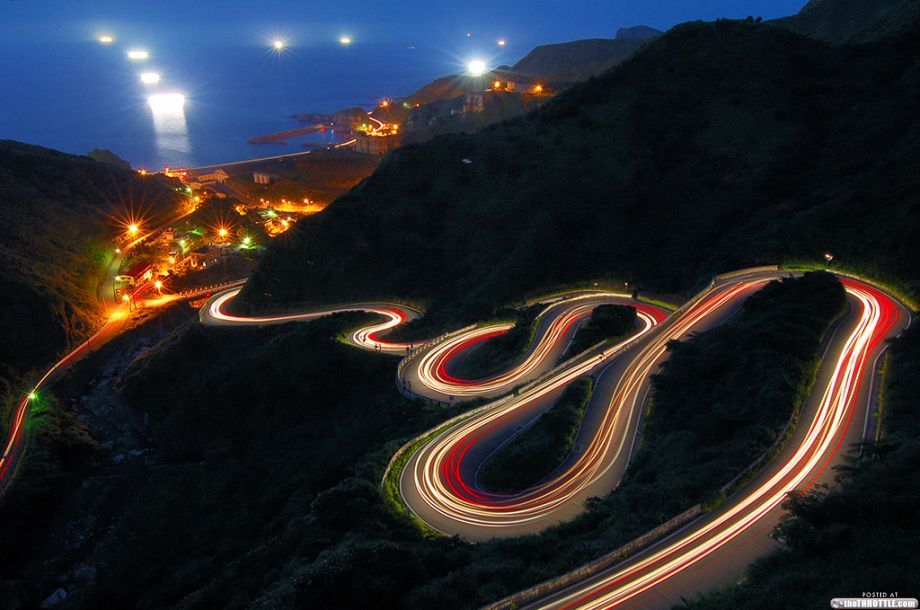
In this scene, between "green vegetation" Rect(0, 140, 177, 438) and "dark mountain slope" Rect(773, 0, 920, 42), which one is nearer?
"green vegetation" Rect(0, 140, 177, 438)

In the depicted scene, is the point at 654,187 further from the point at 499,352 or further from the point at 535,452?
the point at 535,452

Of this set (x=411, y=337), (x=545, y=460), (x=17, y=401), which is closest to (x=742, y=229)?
(x=411, y=337)

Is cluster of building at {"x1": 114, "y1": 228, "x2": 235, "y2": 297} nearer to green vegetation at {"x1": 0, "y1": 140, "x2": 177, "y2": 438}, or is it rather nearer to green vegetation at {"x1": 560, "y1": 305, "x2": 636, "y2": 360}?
green vegetation at {"x1": 0, "y1": 140, "x2": 177, "y2": 438}

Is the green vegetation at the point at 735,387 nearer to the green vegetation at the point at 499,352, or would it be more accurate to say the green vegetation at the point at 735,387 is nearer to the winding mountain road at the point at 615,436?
the winding mountain road at the point at 615,436

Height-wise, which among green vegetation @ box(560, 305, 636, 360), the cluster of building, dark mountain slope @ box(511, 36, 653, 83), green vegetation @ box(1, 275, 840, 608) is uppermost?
dark mountain slope @ box(511, 36, 653, 83)

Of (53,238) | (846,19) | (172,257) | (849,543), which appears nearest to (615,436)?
(849,543)

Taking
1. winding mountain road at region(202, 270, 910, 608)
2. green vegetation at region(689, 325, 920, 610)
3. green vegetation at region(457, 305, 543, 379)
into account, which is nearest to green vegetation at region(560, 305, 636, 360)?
winding mountain road at region(202, 270, 910, 608)

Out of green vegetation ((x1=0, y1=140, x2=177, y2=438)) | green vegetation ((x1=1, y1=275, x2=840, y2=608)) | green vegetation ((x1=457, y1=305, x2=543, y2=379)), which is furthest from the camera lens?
green vegetation ((x1=0, y1=140, x2=177, y2=438))

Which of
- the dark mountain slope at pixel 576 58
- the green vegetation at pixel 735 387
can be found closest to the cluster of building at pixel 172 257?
the green vegetation at pixel 735 387
